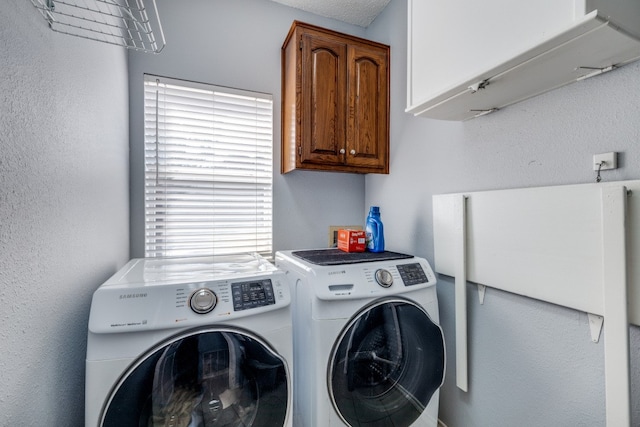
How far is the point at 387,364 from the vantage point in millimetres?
1394

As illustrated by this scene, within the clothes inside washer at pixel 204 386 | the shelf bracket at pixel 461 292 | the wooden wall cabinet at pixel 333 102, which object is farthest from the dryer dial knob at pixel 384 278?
the wooden wall cabinet at pixel 333 102

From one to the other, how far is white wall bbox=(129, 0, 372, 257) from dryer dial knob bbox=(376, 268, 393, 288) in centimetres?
93

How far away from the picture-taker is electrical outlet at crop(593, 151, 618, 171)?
99 centimetres

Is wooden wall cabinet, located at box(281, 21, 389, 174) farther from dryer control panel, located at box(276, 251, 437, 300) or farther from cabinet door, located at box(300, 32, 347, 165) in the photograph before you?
dryer control panel, located at box(276, 251, 437, 300)

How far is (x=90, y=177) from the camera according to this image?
1104 millimetres

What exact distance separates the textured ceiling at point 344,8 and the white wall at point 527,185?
0.91m

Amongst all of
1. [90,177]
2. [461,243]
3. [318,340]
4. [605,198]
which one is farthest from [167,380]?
[605,198]

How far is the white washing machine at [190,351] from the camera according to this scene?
0.91 meters

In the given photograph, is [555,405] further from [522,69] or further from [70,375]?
[70,375]

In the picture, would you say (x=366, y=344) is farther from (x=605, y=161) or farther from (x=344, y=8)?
(x=344, y=8)

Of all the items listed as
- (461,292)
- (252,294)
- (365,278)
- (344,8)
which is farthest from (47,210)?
(344,8)

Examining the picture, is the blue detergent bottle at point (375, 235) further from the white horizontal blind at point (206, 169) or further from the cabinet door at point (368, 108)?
the white horizontal blind at point (206, 169)

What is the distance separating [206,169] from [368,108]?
1186 millimetres

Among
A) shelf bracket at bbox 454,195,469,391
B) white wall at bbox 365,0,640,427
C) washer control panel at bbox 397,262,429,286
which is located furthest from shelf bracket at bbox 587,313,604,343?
washer control panel at bbox 397,262,429,286
